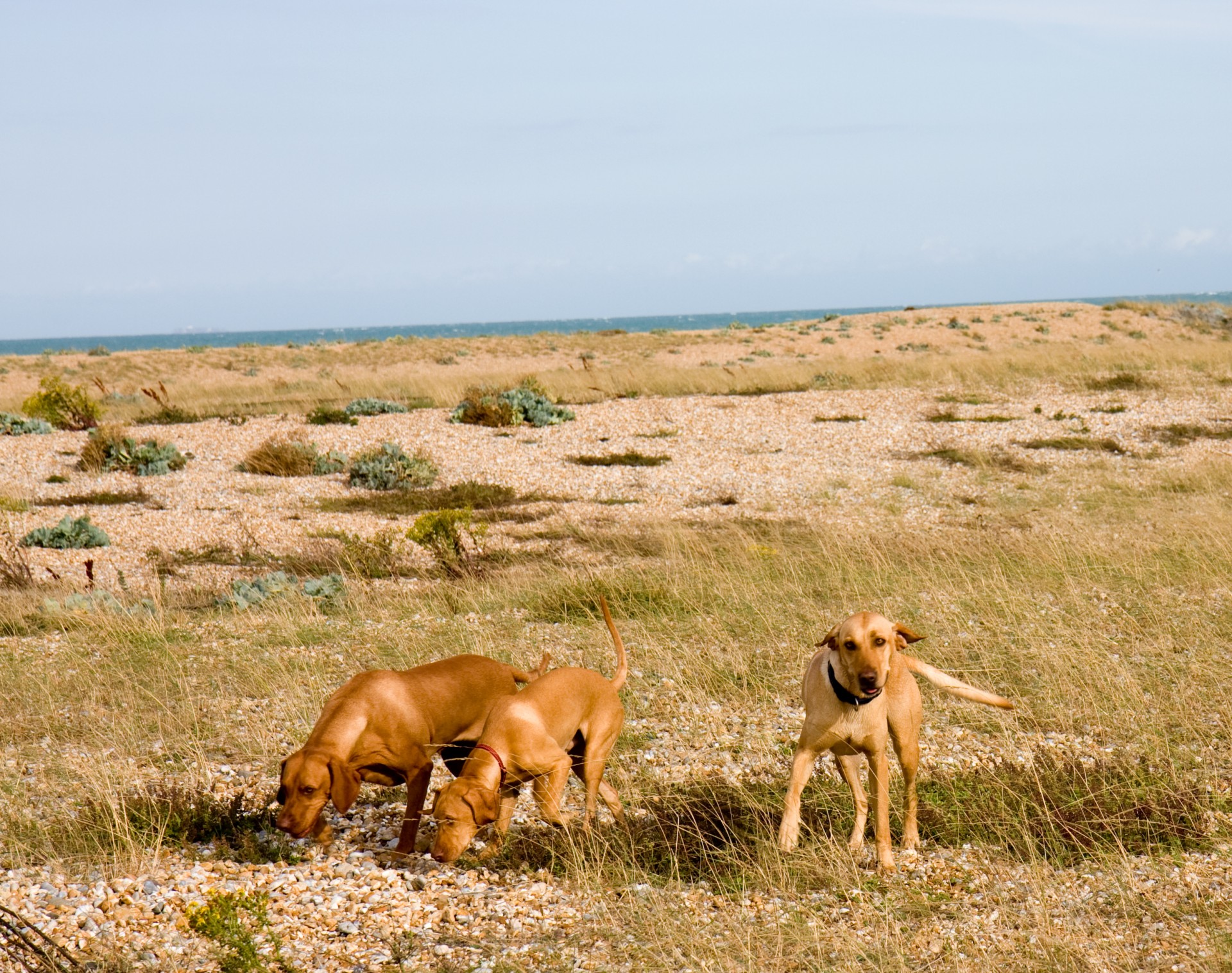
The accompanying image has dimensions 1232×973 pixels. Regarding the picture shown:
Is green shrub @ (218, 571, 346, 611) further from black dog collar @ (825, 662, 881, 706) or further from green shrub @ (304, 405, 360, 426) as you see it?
green shrub @ (304, 405, 360, 426)

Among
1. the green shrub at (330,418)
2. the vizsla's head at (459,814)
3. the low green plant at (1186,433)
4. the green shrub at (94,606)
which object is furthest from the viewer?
the green shrub at (330,418)

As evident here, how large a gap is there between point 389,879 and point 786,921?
1.52 m

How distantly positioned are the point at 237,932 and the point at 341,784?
2.06 ft

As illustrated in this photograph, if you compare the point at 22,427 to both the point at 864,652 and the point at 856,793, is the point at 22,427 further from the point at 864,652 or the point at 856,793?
the point at 864,652

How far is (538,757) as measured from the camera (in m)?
3.89

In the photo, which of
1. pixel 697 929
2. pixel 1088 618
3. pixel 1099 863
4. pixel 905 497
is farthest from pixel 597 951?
pixel 905 497

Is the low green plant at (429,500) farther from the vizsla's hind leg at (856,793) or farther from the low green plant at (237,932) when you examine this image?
the low green plant at (237,932)

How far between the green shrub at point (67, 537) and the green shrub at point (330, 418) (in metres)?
8.18

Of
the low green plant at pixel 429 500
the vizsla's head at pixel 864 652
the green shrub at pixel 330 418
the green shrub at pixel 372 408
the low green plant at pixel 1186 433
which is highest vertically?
the green shrub at pixel 372 408

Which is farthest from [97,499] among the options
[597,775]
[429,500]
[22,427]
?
[597,775]

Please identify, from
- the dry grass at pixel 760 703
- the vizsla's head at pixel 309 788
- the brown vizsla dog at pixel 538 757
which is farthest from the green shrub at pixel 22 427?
the brown vizsla dog at pixel 538 757

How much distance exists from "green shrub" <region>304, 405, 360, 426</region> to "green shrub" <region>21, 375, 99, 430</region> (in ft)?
15.1

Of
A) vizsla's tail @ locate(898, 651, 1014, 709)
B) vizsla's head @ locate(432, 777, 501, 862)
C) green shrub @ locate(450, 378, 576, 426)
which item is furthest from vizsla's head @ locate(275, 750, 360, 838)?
green shrub @ locate(450, 378, 576, 426)

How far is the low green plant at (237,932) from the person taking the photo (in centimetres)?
335
